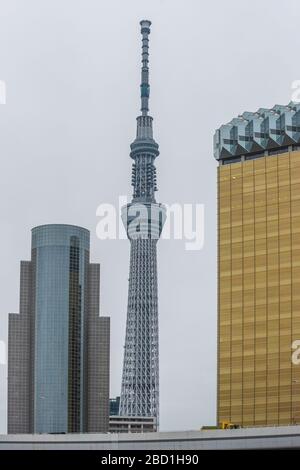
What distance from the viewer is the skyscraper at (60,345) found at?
177 m

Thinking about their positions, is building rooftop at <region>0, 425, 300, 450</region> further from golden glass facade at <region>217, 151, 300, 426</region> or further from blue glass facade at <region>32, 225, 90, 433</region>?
blue glass facade at <region>32, 225, 90, 433</region>

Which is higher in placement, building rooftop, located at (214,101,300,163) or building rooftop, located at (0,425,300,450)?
building rooftop, located at (214,101,300,163)

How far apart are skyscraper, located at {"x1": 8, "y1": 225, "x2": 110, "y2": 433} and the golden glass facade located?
1823 inches

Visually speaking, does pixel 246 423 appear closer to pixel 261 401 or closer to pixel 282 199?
pixel 261 401

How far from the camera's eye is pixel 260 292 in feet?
438

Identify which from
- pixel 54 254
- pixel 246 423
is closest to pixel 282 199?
pixel 246 423

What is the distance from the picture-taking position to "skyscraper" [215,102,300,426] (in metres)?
129

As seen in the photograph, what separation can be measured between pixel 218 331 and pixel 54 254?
5188cm

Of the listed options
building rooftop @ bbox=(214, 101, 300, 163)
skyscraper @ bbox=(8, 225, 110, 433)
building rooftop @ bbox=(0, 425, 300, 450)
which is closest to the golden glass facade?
building rooftop @ bbox=(214, 101, 300, 163)

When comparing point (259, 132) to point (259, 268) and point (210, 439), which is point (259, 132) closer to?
point (259, 268)

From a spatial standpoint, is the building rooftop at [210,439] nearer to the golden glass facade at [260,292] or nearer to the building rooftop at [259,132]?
the golden glass facade at [260,292]

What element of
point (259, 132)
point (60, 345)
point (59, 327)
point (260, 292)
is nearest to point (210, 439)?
point (260, 292)

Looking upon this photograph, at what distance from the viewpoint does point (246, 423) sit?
5172 inches
